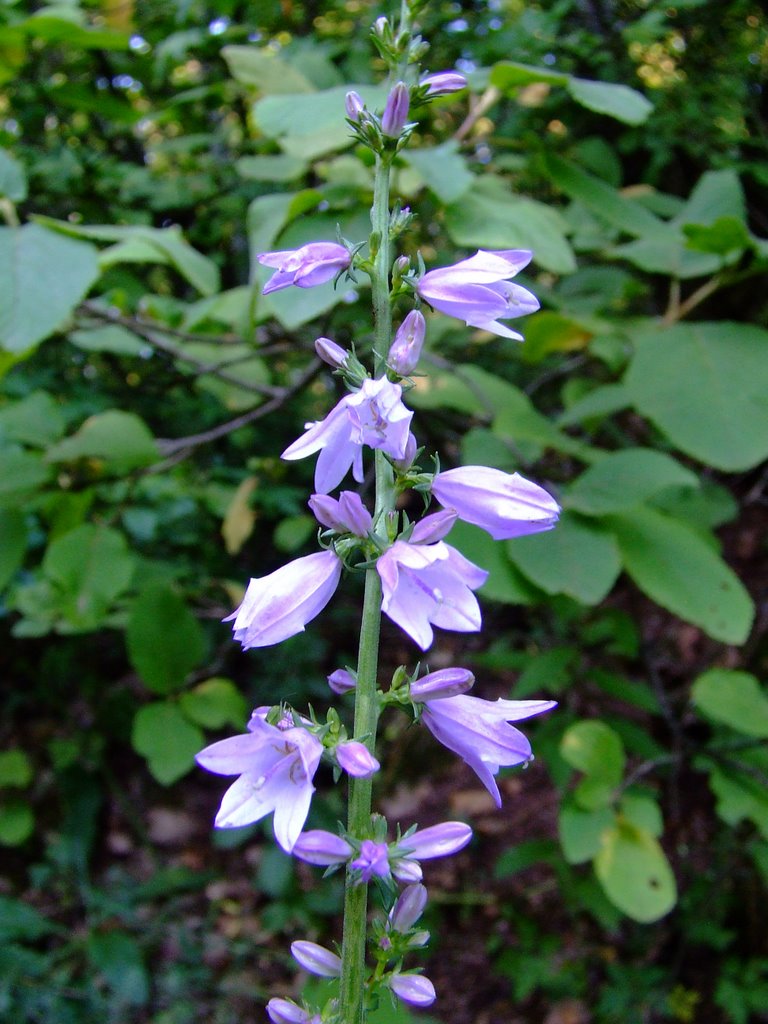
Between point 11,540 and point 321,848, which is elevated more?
point 321,848

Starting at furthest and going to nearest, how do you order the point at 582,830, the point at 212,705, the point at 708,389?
the point at 212,705 → the point at 582,830 → the point at 708,389

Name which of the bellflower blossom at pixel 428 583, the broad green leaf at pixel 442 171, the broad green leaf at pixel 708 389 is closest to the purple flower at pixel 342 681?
the bellflower blossom at pixel 428 583

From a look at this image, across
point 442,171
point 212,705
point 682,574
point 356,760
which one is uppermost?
point 442,171

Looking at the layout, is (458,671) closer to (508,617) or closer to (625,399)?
(625,399)

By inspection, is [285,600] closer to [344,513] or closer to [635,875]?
[344,513]

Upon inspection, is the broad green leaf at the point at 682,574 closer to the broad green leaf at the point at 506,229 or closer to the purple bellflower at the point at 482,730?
the broad green leaf at the point at 506,229

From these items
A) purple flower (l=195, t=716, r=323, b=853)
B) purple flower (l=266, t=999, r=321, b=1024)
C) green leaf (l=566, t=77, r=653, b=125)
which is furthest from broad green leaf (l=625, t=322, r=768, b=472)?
purple flower (l=266, t=999, r=321, b=1024)

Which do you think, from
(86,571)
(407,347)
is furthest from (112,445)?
(407,347)

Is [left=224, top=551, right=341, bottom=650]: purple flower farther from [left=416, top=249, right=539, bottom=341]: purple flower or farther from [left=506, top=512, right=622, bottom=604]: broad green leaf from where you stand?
[left=506, top=512, right=622, bottom=604]: broad green leaf

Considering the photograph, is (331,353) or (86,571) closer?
(331,353)
